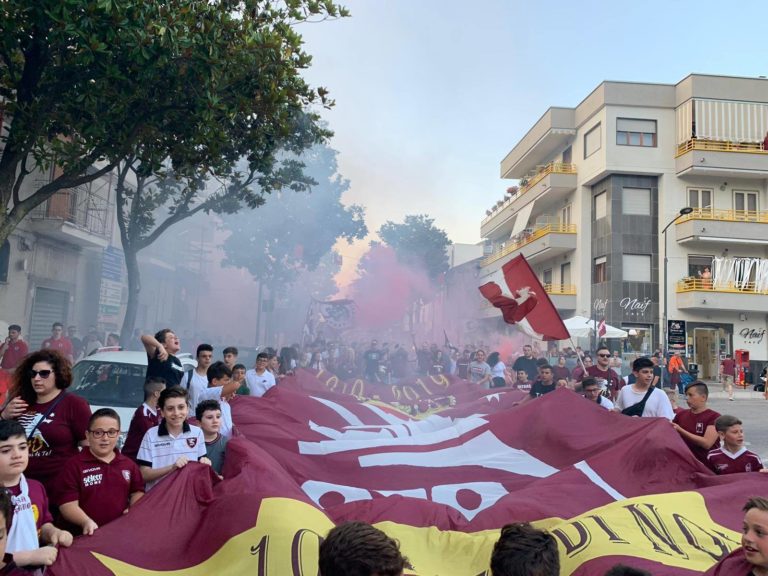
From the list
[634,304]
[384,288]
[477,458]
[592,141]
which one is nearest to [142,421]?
[477,458]

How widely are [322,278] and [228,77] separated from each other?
161ft

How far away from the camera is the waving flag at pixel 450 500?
3814mm

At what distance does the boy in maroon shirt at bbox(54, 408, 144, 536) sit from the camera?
3.75 metres

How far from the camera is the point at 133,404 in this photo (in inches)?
300

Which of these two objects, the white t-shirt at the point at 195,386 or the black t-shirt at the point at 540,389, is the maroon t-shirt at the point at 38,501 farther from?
the black t-shirt at the point at 540,389

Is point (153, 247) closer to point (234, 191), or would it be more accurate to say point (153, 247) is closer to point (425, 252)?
point (234, 191)

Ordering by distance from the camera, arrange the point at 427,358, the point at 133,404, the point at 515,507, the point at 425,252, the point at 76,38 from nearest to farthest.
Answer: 1. the point at 515,507
2. the point at 133,404
3. the point at 76,38
4. the point at 427,358
5. the point at 425,252

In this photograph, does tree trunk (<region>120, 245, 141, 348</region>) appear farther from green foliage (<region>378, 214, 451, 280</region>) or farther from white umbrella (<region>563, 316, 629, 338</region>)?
green foliage (<region>378, 214, 451, 280</region>)

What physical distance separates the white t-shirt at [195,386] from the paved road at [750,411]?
31.1 ft

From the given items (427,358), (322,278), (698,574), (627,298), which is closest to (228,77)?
(698,574)

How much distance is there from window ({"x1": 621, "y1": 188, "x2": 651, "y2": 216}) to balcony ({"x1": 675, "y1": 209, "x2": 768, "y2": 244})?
6.20ft

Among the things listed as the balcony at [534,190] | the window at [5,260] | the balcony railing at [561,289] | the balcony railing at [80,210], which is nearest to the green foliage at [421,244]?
the balcony at [534,190]

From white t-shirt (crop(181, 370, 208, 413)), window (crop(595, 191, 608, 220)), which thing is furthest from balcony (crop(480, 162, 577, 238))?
white t-shirt (crop(181, 370, 208, 413))

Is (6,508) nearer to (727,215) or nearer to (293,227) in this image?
(293,227)
